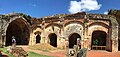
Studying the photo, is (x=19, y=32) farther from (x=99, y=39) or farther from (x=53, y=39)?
(x=99, y=39)

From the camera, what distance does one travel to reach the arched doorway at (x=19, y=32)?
113 feet

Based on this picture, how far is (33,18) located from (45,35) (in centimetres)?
359

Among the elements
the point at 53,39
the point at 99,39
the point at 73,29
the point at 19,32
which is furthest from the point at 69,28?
the point at 19,32

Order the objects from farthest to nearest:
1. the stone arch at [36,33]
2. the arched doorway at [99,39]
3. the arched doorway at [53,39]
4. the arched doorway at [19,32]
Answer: the arched doorway at [19,32], the arched doorway at [53,39], the stone arch at [36,33], the arched doorway at [99,39]

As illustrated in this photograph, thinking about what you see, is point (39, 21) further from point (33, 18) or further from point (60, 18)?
point (60, 18)

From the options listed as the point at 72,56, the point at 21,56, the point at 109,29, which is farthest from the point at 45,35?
the point at 72,56

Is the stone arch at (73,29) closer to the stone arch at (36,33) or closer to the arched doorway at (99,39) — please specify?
the arched doorway at (99,39)

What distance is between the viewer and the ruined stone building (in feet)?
94.9

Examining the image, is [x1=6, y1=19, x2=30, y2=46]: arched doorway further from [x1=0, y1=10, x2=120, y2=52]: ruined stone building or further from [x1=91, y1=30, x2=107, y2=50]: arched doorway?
[x1=91, y1=30, x2=107, y2=50]: arched doorway

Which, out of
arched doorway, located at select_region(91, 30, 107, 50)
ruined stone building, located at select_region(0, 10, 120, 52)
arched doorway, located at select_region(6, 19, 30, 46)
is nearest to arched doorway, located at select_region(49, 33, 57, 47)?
ruined stone building, located at select_region(0, 10, 120, 52)

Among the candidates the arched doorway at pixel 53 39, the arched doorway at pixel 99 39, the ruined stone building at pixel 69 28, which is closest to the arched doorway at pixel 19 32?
the ruined stone building at pixel 69 28

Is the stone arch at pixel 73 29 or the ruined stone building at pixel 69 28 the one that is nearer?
the ruined stone building at pixel 69 28

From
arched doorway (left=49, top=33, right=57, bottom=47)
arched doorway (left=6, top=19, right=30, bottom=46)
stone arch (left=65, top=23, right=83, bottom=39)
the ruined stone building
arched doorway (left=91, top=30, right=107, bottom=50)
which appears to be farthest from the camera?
arched doorway (left=6, top=19, right=30, bottom=46)

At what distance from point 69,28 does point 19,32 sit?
34.0ft
